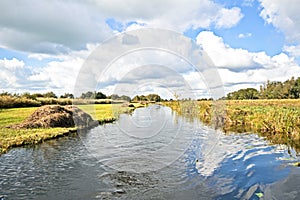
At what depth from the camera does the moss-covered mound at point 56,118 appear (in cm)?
2029

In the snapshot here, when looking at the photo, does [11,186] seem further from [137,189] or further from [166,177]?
[166,177]

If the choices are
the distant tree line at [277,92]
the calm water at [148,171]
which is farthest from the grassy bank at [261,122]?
the distant tree line at [277,92]

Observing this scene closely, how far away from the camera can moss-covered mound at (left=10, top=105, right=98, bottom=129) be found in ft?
66.6

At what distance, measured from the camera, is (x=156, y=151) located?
13219mm

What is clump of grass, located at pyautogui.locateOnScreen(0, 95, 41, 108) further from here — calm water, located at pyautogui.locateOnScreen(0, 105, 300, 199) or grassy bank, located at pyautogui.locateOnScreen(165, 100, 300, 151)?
calm water, located at pyautogui.locateOnScreen(0, 105, 300, 199)

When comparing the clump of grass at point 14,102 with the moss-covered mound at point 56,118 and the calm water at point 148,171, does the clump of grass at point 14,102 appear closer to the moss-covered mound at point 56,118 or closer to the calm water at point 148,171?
the moss-covered mound at point 56,118

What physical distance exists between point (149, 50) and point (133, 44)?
0.76 m

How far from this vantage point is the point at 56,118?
21.2m

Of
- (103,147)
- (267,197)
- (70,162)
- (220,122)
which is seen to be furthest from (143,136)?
(220,122)

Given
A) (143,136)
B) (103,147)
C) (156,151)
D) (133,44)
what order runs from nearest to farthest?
(133,44), (156,151), (103,147), (143,136)

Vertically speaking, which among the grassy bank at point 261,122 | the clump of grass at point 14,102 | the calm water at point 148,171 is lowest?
the calm water at point 148,171

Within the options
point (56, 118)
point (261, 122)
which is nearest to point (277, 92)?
point (261, 122)

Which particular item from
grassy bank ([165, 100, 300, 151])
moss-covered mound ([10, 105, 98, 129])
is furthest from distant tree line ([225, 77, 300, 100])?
moss-covered mound ([10, 105, 98, 129])

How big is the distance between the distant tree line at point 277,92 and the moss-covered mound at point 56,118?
3114 inches
